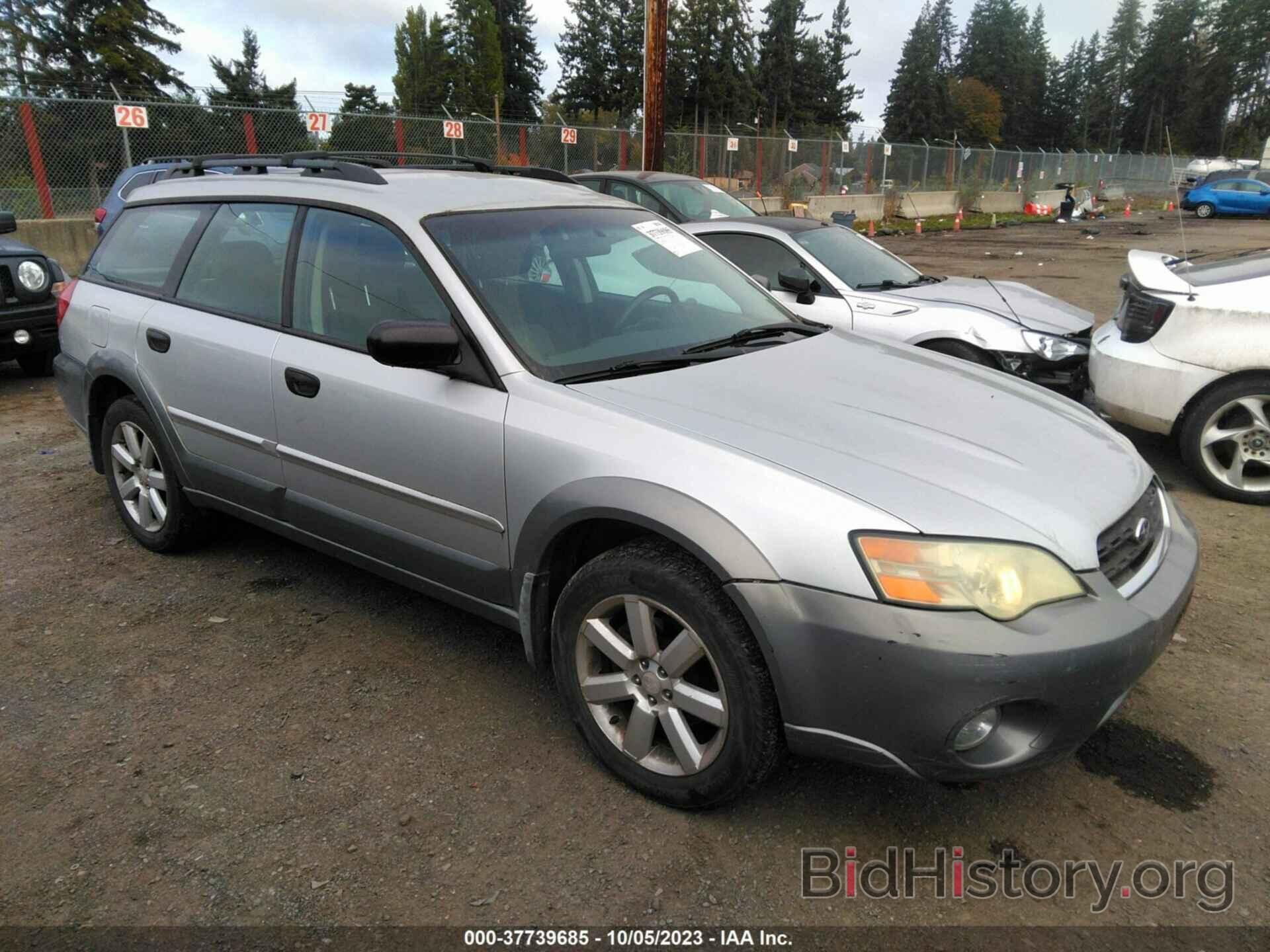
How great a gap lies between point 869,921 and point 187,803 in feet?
6.18

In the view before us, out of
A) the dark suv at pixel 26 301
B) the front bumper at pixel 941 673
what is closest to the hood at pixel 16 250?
the dark suv at pixel 26 301

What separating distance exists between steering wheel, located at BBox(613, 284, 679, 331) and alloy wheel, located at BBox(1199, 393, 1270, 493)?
11.2 feet

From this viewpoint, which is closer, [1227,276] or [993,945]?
[993,945]

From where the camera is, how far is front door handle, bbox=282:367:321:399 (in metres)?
3.29

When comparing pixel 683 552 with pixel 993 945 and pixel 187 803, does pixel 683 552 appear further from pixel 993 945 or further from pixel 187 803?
pixel 187 803

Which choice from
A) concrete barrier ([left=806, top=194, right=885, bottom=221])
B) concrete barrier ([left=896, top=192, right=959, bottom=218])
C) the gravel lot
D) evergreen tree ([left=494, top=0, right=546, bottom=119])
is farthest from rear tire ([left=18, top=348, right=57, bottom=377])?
evergreen tree ([left=494, top=0, right=546, bottom=119])

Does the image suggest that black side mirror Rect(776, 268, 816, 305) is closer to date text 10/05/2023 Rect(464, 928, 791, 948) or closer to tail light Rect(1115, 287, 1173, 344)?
tail light Rect(1115, 287, 1173, 344)

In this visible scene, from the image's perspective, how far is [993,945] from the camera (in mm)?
2176

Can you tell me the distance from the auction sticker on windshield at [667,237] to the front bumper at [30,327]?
5891 millimetres

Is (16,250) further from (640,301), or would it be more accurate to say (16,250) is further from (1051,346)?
(1051,346)

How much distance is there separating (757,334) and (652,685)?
144 cm

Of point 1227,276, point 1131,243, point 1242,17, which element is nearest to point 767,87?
point 1242,17

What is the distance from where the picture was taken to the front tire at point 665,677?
2348mm

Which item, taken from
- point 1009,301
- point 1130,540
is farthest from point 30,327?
point 1130,540
